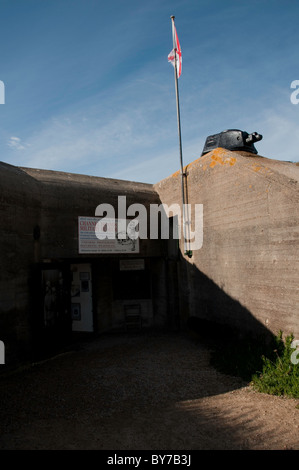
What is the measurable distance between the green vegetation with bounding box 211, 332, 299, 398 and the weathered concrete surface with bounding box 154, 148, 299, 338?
0.39m

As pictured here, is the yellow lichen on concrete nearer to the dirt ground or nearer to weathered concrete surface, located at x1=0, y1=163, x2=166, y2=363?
weathered concrete surface, located at x1=0, y1=163, x2=166, y2=363

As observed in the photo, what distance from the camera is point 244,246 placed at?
7.78m

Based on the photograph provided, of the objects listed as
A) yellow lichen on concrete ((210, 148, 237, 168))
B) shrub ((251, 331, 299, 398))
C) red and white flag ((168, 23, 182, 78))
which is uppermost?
red and white flag ((168, 23, 182, 78))

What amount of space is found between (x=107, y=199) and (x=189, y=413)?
6689 millimetres

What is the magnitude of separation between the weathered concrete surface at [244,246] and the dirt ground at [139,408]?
5.10 ft

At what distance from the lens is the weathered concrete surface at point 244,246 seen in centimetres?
668

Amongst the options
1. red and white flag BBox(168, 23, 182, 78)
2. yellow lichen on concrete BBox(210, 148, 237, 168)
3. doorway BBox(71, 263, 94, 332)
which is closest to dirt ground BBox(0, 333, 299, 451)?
doorway BBox(71, 263, 94, 332)

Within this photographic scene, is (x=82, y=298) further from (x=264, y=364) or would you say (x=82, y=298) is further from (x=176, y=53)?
(x=176, y=53)

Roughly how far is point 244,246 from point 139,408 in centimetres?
438

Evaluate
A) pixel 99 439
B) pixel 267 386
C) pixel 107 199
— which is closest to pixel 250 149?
pixel 107 199

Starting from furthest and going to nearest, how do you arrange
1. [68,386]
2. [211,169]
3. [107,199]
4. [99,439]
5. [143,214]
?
[143,214] → [107,199] → [211,169] → [68,386] → [99,439]

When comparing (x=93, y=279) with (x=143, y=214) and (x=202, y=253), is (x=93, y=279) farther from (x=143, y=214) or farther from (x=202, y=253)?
(x=202, y=253)

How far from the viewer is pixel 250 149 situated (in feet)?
36.6

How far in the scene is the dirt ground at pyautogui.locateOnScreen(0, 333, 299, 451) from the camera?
411 centimetres
